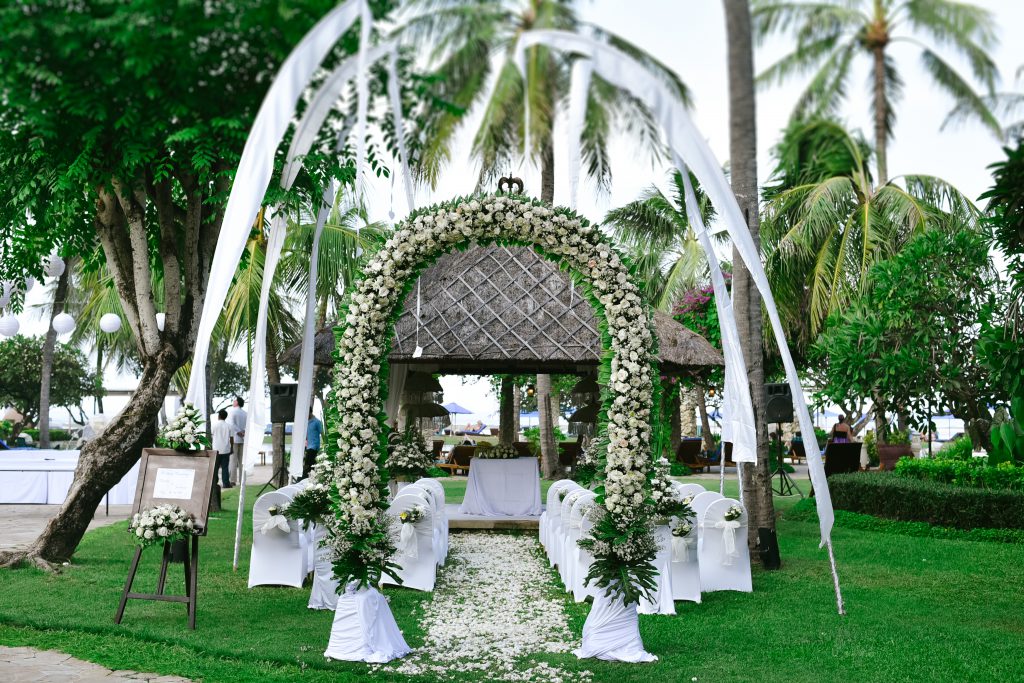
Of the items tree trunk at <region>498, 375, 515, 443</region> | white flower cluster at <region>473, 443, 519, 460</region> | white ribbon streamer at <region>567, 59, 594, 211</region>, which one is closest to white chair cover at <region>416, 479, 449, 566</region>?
white flower cluster at <region>473, 443, 519, 460</region>

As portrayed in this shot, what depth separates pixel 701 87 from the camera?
6570mm

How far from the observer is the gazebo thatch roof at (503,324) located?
1284cm

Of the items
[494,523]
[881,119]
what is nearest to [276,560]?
[494,523]

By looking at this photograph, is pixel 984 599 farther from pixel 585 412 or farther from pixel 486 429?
pixel 486 429

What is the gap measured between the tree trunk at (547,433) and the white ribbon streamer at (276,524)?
37.2ft

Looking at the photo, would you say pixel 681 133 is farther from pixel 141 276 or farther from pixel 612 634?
pixel 141 276

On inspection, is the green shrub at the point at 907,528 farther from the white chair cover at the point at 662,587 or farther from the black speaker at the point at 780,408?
the white chair cover at the point at 662,587

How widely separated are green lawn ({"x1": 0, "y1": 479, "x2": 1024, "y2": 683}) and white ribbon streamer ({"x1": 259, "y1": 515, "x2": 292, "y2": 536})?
584mm

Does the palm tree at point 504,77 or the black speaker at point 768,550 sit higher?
the palm tree at point 504,77

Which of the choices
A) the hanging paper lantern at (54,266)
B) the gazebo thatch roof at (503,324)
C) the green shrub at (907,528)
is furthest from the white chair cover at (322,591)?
the green shrub at (907,528)

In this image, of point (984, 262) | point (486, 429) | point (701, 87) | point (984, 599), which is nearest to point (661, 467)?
point (701, 87)

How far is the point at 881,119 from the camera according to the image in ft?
68.5

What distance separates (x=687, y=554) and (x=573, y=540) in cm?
106

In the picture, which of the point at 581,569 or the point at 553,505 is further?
the point at 553,505
